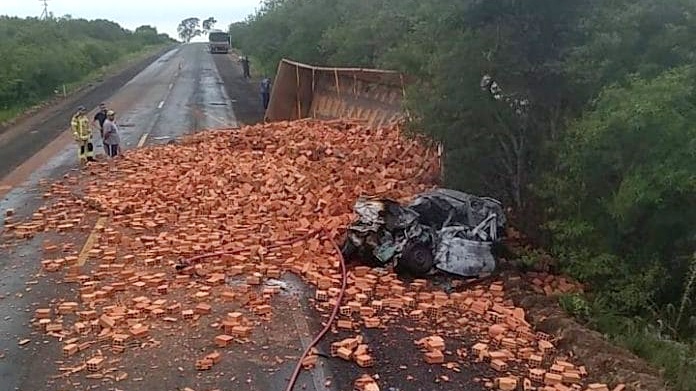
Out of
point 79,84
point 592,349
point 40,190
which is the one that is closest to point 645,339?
point 592,349

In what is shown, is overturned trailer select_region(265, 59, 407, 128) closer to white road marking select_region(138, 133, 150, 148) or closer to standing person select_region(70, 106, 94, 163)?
white road marking select_region(138, 133, 150, 148)

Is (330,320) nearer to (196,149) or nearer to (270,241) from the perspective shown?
(270,241)

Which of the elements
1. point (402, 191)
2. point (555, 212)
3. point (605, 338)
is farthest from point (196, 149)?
point (605, 338)

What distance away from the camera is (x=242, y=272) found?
28.9 feet

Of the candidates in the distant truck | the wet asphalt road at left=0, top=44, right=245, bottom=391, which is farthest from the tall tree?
the wet asphalt road at left=0, top=44, right=245, bottom=391

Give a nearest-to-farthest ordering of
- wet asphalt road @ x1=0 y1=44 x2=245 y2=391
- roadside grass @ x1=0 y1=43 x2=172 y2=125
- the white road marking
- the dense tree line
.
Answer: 1. wet asphalt road @ x1=0 y1=44 x2=245 y2=391
2. the white road marking
3. roadside grass @ x1=0 y1=43 x2=172 y2=125
4. the dense tree line

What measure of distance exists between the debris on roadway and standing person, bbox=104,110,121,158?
185 cm

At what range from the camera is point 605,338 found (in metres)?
6.95

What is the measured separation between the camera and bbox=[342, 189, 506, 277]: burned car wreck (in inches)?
339

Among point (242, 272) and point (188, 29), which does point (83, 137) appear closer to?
point (242, 272)

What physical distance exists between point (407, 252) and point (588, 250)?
79.7 inches

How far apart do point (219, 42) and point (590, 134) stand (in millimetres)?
73888

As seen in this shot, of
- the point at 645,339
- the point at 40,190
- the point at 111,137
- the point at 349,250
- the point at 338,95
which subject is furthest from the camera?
the point at 338,95

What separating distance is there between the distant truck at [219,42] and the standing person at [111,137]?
6198cm
